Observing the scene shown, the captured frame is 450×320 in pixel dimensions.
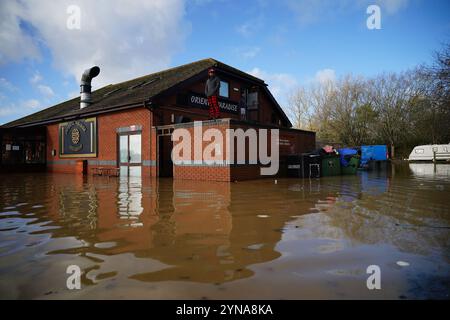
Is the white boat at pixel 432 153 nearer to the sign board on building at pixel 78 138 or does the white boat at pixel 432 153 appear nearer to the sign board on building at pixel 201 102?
the sign board on building at pixel 201 102

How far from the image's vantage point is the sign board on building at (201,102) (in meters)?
14.5

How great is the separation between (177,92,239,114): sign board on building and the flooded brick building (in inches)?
2.0

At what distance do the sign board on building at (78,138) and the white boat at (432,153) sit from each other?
92.7 feet

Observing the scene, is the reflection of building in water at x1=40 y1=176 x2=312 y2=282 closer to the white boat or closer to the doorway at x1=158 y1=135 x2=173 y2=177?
the doorway at x1=158 y1=135 x2=173 y2=177

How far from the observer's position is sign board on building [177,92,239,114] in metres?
14.5

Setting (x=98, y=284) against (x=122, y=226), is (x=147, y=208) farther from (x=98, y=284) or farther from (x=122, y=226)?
(x=98, y=284)

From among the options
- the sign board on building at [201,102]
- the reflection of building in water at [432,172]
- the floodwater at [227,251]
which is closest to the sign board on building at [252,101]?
the sign board on building at [201,102]

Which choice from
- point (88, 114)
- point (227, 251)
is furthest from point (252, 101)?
point (227, 251)

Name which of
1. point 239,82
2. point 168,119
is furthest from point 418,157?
point 168,119

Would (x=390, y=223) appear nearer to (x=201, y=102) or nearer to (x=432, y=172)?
(x=201, y=102)

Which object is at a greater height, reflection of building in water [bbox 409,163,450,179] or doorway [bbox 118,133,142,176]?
doorway [bbox 118,133,142,176]

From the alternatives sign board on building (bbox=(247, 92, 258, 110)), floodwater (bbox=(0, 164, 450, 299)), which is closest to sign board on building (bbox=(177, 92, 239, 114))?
sign board on building (bbox=(247, 92, 258, 110))

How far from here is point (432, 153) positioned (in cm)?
2625
